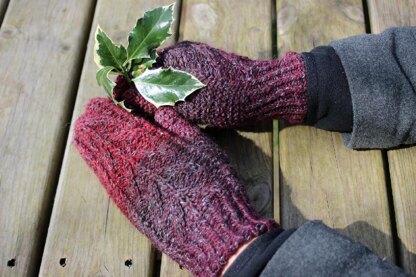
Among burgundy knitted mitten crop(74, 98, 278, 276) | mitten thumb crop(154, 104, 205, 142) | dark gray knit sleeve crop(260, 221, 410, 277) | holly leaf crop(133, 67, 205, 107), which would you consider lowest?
dark gray knit sleeve crop(260, 221, 410, 277)

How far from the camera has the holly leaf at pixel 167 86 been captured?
1005mm

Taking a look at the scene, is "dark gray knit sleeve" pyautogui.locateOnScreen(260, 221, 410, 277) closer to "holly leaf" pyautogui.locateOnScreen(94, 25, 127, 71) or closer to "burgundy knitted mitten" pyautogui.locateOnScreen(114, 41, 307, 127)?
"burgundy knitted mitten" pyautogui.locateOnScreen(114, 41, 307, 127)

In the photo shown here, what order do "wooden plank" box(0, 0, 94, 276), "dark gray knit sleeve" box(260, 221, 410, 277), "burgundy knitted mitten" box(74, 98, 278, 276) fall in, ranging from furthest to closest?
"wooden plank" box(0, 0, 94, 276) < "burgundy knitted mitten" box(74, 98, 278, 276) < "dark gray knit sleeve" box(260, 221, 410, 277)

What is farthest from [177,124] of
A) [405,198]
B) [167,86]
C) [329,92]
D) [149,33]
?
[405,198]

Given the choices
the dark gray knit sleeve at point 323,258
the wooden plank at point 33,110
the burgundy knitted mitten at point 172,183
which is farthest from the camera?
the wooden plank at point 33,110

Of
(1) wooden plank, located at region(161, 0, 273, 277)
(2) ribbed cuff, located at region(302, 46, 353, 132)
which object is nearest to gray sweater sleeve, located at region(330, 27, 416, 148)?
(2) ribbed cuff, located at region(302, 46, 353, 132)

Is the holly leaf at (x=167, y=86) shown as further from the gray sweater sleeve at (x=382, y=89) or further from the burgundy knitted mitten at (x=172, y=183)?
the gray sweater sleeve at (x=382, y=89)

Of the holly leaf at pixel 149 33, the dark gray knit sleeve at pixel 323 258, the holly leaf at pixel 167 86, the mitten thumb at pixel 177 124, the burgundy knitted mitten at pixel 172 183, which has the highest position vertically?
A: the holly leaf at pixel 149 33

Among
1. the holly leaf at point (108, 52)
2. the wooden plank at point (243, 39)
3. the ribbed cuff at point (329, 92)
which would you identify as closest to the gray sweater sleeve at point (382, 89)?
the ribbed cuff at point (329, 92)

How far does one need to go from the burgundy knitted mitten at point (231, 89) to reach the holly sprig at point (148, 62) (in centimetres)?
2

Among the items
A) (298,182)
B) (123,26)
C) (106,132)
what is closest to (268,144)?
(298,182)

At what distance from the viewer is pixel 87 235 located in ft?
3.32

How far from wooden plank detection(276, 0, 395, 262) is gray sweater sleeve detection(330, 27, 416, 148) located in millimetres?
44

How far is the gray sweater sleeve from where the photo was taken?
1014 millimetres
